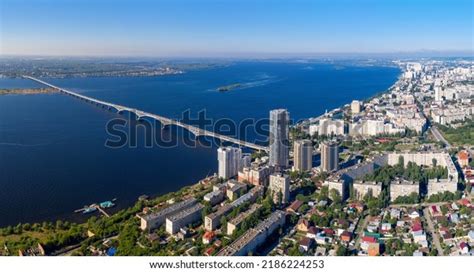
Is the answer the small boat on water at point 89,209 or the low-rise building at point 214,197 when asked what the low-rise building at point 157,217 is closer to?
the low-rise building at point 214,197

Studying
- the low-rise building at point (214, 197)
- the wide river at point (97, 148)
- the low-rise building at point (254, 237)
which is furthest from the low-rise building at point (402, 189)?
the wide river at point (97, 148)

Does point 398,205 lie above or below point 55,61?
below

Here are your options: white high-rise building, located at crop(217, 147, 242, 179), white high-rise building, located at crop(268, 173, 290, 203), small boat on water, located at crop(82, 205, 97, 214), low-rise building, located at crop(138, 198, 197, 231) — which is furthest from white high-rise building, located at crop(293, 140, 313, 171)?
small boat on water, located at crop(82, 205, 97, 214)

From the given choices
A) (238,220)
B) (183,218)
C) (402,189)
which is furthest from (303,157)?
(183,218)

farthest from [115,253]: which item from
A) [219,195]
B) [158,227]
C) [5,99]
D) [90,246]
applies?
[5,99]

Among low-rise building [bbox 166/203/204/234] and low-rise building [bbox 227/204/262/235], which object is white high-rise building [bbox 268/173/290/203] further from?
low-rise building [bbox 166/203/204/234]

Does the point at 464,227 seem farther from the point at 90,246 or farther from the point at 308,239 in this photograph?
the point at 90,246
